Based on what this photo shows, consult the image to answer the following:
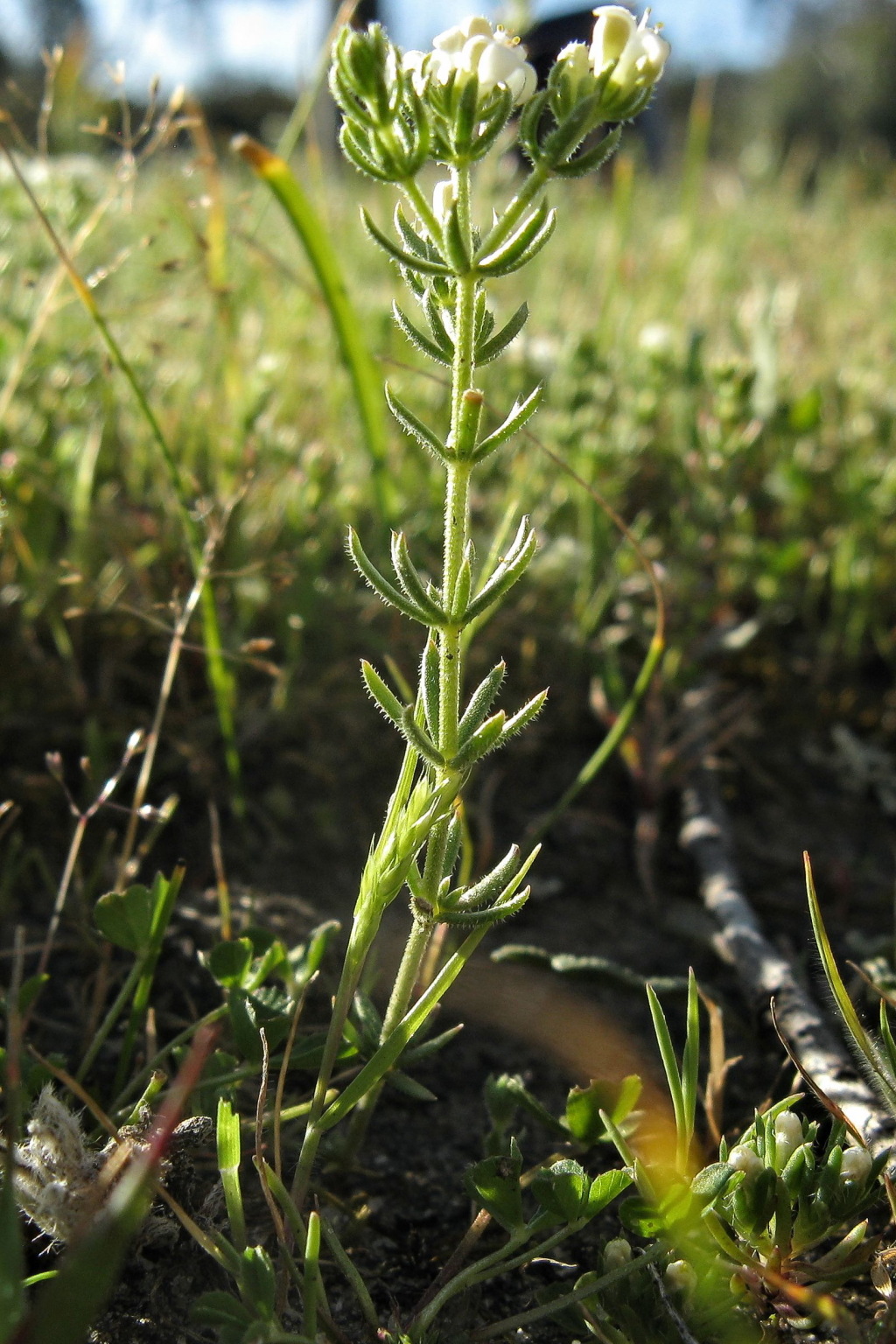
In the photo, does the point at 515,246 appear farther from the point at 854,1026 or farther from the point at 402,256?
the point at 854,1026

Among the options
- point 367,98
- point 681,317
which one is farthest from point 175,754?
point 681,317

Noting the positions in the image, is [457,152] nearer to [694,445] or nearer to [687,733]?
[687,733]

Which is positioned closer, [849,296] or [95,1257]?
[95,1257]

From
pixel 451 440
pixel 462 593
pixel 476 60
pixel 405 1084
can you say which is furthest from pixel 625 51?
pixel 405 1084

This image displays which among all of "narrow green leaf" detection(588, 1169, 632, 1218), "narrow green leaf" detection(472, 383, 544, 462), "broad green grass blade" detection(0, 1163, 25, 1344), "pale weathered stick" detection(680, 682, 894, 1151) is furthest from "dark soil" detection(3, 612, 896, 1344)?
"narrow green leaf" detection(472, 383, 544, 462)

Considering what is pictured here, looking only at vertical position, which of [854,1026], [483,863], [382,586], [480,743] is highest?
[382,586]

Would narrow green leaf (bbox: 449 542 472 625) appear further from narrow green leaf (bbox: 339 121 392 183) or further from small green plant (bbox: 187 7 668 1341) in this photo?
narrow green leaf (bbox: 339 121 392 183)
